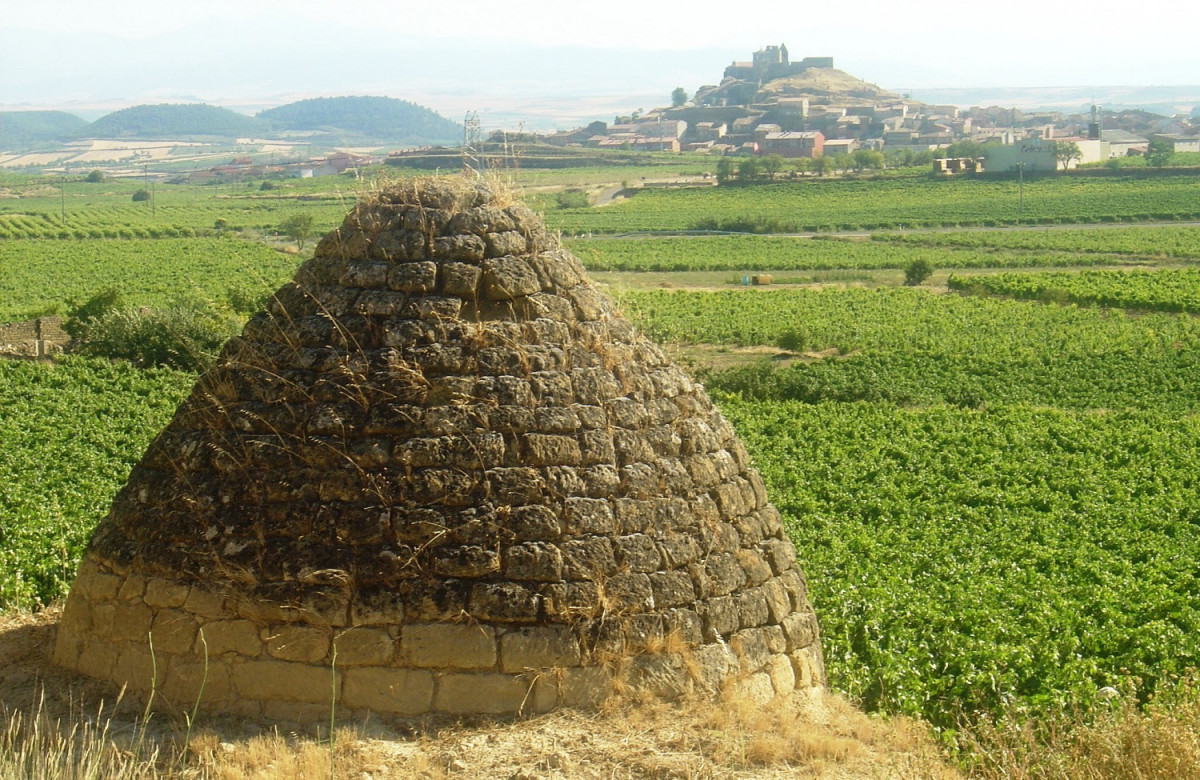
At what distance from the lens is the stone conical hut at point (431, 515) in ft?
21.7

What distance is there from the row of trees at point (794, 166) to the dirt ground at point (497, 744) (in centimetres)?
11895

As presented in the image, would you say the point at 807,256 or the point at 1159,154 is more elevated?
the point at 1159,154

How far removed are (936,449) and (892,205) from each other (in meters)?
81.4

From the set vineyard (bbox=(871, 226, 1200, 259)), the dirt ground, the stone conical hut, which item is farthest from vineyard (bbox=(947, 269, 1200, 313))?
the dirt ground

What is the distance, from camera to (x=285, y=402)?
7008 millimetres

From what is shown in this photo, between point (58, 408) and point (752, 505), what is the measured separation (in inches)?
789

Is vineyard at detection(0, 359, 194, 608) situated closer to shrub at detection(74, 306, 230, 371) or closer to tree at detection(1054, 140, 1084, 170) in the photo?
shrub at detection(74, 306, 230, 371)

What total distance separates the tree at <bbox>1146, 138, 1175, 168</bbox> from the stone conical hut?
11922 cm

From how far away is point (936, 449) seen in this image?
79.0ft

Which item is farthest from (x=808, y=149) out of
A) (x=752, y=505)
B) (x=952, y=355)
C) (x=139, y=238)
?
(x=752, y=505)

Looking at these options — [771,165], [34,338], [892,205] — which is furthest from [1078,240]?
[34,338]

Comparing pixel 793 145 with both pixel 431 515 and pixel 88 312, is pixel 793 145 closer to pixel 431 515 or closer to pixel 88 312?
pixel 88 312

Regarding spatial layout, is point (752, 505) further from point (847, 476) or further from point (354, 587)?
point (847, 476)

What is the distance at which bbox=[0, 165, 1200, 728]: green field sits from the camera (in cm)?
1209
